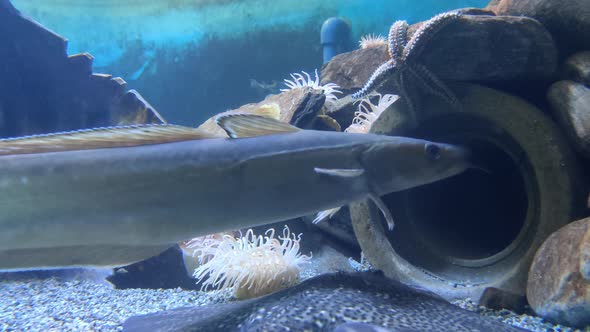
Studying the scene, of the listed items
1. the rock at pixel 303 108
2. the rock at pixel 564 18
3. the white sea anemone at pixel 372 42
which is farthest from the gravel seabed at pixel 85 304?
the white sea anemone at pixel 372 42

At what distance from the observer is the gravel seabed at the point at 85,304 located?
9.11 ft

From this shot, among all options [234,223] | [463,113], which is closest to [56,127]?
[234,223]

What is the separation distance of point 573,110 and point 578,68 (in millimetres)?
535

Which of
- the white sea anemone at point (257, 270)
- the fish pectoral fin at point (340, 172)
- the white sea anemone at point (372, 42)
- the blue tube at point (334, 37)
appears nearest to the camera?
the fish pectoral fin at point (340, 172)

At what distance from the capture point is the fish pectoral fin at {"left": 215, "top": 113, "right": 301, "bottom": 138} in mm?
1945

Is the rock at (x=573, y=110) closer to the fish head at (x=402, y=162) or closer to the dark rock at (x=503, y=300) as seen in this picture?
the dark rock at (x=503, y=300)

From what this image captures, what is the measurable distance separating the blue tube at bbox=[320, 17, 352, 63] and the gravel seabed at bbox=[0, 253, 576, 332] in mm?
8497

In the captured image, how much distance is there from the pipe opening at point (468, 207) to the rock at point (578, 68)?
0.77 meters

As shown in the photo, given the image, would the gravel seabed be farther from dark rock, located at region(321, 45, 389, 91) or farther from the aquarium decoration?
dark rock, located at region(321, 45, 389, 91)

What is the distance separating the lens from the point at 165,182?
5.84 ft

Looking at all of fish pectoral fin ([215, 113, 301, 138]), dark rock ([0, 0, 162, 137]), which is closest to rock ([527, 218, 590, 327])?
fish pectoral fin ([215, 113, 301, 138])

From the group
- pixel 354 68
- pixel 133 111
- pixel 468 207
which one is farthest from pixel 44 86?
pixel 468 207

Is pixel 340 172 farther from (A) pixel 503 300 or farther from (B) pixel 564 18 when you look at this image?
(B) pixel 564 18

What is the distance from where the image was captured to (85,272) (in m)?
4.19
